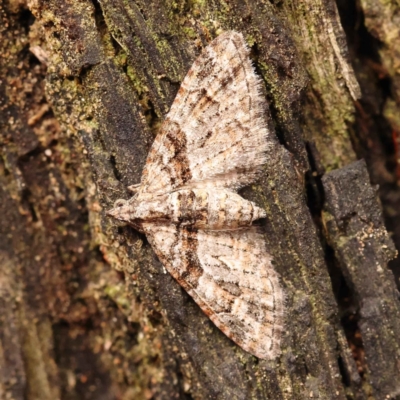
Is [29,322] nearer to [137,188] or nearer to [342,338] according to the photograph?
[137,188]

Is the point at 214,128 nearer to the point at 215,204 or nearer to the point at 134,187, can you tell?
the point at 215,204

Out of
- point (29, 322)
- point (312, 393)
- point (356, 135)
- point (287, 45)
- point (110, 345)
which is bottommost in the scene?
point (312, 393)

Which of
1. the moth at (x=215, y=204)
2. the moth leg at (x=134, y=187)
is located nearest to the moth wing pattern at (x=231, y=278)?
the moth at (x=215, y=204)

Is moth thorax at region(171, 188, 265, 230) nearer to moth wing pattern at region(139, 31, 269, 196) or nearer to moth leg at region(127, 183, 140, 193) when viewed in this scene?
moth wing pattern at region(139, 31, 269, 196)

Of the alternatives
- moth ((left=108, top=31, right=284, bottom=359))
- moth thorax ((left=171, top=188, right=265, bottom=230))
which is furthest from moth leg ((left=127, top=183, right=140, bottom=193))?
moth thorax ((left=171, top=188, right=265, bottom=230))

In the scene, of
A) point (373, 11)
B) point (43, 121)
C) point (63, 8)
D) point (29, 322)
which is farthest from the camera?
point (29, 322)

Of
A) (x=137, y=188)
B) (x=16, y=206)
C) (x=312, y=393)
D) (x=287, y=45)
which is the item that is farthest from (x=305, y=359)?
(x=16, y=206)

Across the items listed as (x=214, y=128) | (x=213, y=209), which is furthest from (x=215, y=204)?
Answer: (x=214, y=128)
